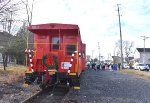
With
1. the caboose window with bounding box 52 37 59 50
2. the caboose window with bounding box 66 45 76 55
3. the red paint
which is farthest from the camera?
the caboose window with bounding box 52 37 59 50

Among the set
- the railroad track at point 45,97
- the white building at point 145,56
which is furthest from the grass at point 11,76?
the white building at point 145,56

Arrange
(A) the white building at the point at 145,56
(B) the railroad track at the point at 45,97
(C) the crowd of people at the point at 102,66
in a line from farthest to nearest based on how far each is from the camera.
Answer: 1. (A) the white building at the point at 145,56
2. (C) the crowd of people at the point at 102,66
3. (B) the railroad track at the point at 45,97

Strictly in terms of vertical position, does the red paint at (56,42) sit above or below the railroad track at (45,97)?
above

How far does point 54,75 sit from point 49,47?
179 cm

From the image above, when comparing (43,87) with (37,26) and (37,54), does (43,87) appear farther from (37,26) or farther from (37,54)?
(37,26)

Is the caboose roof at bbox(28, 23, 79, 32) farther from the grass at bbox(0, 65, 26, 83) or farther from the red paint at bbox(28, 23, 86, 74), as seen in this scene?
the grass at bbox(0, 65, 26, 83)

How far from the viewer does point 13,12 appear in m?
20.8

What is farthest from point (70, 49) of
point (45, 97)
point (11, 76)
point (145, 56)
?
point (145, 56)

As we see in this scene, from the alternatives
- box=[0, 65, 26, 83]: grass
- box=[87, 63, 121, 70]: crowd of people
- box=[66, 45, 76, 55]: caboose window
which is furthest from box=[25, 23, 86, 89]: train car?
box=[87, 63, 121, 70]: crowd of people

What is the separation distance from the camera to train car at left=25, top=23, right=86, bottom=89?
16.2 meters

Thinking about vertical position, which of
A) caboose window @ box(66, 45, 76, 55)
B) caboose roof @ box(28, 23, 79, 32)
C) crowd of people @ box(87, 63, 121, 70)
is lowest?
crowd of people @ box(87, 63, 121, 70)

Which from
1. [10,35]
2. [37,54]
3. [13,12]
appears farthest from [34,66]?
[10,35]

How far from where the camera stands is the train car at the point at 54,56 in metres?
16.2

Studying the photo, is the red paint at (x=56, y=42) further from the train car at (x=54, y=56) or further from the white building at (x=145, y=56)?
the white building at (x=145, y=56)
